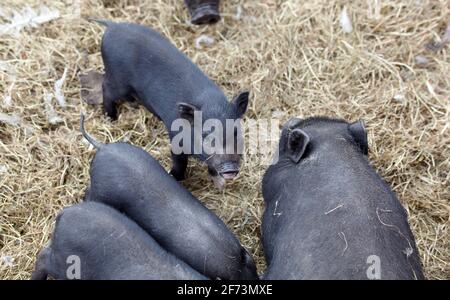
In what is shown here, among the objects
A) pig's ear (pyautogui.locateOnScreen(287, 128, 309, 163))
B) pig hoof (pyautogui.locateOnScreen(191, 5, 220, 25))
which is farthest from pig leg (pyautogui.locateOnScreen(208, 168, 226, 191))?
pig hoof (pyautogui.locateOnScreen(191, 5, 220, 25))

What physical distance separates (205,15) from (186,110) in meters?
1.31

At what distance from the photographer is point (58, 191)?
3822 millimetres

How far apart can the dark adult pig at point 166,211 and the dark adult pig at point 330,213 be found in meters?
0.25

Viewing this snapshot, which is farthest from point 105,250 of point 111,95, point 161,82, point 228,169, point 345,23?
point 345,23

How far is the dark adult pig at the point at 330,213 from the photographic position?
9.04 feet

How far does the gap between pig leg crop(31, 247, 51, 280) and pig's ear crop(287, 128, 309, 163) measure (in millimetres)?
1412

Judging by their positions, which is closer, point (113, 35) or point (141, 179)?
point (141, 179)

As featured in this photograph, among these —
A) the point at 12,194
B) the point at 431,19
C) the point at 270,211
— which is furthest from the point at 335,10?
the point at 12,194

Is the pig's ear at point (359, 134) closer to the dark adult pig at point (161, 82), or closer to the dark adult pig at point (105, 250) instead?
the dark adult pig at point (161, 82)

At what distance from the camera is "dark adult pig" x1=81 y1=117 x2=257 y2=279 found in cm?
308

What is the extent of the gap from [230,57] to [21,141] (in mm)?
1608

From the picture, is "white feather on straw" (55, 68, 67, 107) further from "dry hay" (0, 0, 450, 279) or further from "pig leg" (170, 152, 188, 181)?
"pig leg" (170, 152, 188, 181)

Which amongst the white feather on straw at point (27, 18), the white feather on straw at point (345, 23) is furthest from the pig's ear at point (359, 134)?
the white feather on straw at point (27, 18)

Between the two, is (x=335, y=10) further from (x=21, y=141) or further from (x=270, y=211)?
(x=21, y=141)
